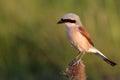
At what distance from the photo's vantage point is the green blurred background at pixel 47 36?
3.83m

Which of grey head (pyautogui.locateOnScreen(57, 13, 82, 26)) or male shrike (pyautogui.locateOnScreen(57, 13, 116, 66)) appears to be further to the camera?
male shrike (pyautogui.locateOnScreen(57, 13, 116, 66))

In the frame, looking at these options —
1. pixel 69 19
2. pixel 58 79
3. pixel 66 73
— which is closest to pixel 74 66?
pixel 66 73

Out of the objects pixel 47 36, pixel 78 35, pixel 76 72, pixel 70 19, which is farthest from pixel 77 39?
pixel 47 36

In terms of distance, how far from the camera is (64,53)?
12.9 ft

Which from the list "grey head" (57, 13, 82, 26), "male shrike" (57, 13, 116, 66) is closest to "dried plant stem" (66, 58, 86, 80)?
"grey head" (57, 13, 82, 26)

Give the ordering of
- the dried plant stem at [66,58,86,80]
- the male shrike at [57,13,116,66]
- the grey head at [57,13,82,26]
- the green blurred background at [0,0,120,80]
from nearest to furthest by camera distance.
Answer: the dried plant stem at [66,58,86,80] < the grey head at [57,13,82,26] < the male shrike at [57,13,116,66] < the green blurred background at [0,0,120,80]

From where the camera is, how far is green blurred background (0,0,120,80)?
3.83 meters

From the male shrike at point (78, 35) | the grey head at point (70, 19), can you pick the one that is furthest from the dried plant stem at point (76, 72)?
the male shrike at point (78, 35)

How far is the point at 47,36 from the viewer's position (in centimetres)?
396

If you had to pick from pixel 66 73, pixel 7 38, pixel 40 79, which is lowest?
pixel 40 79

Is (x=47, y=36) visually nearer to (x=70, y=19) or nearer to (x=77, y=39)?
(x=77, y=39)

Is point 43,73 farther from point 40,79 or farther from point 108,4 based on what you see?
point 108,4

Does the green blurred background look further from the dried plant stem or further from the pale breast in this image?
the dried plant stem

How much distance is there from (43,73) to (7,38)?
0.42 metres
